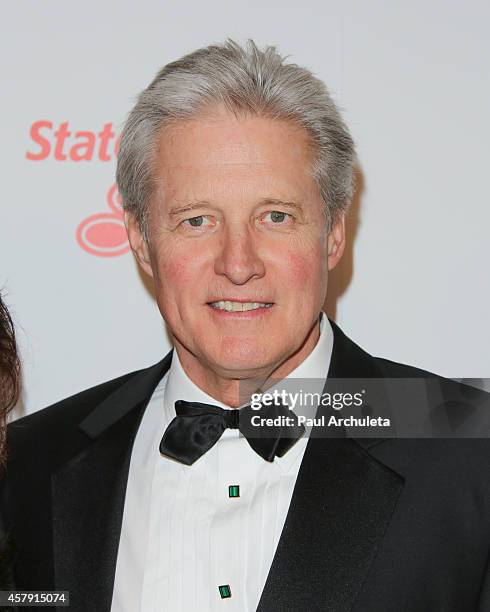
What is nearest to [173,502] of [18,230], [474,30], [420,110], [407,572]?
[407,572]

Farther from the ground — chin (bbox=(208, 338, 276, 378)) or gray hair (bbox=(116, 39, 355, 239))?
gray hair (bbox=(116, 39, 355, 239))

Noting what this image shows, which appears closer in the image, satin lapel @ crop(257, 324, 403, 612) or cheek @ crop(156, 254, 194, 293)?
satin lapel @ crop(257, 324, 403, 612)

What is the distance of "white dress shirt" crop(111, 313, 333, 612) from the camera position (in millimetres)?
1677

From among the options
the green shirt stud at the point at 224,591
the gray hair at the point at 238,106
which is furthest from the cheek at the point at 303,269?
the green shirt stud at the point at 224,591

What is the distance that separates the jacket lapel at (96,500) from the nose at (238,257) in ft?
1.47

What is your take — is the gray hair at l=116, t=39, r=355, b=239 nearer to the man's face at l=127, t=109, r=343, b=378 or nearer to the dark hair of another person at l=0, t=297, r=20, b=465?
the man's face at l=127, t=109, r=343, b=378

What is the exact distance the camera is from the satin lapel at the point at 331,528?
156 cm

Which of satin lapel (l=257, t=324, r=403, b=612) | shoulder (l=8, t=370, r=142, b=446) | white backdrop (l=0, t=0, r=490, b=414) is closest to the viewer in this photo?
satin lapel (l=257, t=324, r=403, b=612)

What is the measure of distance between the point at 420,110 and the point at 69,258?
87 cm

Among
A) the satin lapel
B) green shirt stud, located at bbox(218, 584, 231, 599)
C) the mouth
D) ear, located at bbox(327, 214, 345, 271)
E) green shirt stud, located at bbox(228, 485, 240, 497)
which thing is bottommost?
green shirt stud, located at bbox(218, 584, 231, 599)

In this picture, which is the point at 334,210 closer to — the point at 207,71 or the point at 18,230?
the point at 207,71

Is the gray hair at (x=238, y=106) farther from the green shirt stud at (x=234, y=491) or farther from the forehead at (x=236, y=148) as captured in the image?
the green shirt stud at (x=234, y=491)

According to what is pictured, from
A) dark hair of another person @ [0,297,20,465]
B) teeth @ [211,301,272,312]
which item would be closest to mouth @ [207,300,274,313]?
teeth @ [211,301,272,312]

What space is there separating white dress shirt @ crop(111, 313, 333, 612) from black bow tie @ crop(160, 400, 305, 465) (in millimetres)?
34
